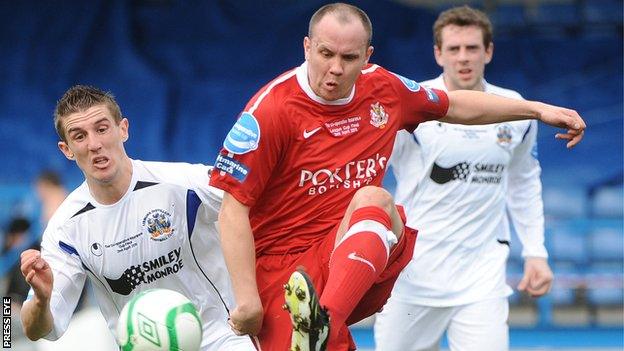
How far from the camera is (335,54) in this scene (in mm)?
5527

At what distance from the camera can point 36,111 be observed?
53.9 ft

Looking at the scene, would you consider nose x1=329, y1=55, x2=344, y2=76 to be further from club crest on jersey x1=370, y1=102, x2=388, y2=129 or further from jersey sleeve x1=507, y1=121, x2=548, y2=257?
jersey sleeve x1=507, y1=121, x2=548, y2=257

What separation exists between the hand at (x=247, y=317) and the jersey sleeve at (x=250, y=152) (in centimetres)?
47

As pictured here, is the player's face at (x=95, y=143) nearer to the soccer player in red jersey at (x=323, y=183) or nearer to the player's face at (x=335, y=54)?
the soccer player in red jersey at (x=323, y=183)

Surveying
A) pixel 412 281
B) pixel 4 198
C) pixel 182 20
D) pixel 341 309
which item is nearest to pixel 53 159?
pixel 4 198

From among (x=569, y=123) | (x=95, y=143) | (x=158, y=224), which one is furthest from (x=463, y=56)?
(x=95, y=143)

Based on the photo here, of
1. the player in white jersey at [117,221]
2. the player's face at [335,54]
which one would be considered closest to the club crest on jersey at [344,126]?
the player's face at [335,54]

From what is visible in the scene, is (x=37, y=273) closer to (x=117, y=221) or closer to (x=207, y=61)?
(x=117, y=221)

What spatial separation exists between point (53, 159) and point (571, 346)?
6923 mm

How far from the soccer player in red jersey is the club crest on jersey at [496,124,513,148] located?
1479 millimetres

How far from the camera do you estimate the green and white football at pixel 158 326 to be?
529cm

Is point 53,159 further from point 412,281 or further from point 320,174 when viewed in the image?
point 320,174

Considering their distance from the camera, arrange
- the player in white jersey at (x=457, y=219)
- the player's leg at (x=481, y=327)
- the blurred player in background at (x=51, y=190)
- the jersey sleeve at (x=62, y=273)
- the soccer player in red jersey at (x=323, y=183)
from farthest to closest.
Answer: the blurred player in background at (x=51, y=190) → the player in white jersey at (x=457, y=219) → the player's leg at (x=481, y=327) → the jersey sleeve at (x=62, y=273) → the soccer player in red jersey at (x=323, y=183)

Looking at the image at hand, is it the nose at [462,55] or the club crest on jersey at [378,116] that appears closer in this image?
the club crest on jersey at [378,116]
